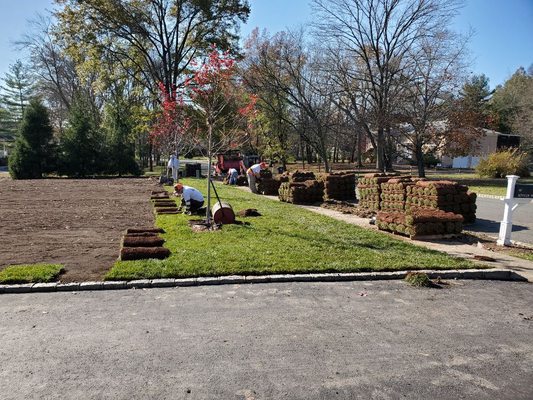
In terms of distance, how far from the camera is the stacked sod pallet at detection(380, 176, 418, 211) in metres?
12.7

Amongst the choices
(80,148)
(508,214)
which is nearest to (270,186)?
(508,214)

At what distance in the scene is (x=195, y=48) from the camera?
37688 millimetres

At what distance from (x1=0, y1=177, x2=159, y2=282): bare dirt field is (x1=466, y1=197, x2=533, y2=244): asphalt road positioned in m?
9.10

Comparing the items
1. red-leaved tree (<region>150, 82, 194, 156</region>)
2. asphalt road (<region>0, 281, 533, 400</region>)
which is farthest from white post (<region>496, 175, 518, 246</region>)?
red-leaved tree (<region>150, 82, 194, 156</region>)

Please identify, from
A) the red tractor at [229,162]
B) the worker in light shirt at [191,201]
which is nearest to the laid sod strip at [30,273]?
the worker in light shirt at [191,201]

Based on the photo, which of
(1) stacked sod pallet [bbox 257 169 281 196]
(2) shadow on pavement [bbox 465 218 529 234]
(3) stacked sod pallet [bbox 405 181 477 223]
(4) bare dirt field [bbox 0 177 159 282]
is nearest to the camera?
(4) bare dirt field [bbox 0 177 159 282]

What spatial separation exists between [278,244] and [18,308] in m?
4.77

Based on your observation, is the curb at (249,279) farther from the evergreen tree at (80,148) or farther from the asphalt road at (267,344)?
the evergreen tree at (80,148)

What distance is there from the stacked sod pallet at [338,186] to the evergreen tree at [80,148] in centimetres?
2227

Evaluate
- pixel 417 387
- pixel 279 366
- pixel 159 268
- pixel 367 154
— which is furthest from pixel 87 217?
pixel 367 154

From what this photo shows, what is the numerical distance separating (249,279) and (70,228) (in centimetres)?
589

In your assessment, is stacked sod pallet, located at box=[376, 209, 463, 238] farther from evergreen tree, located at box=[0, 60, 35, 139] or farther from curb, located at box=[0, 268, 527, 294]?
evergreen tree, located at box=[0, 60, 35, 139]

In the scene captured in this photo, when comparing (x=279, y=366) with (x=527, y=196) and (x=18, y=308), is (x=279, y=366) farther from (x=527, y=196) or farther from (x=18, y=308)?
(x=527, y=196)

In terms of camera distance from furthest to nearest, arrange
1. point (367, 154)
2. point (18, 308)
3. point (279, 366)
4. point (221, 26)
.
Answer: point (367, 154) → point (221, 26) → point (18, 308) → point (279, 366)
